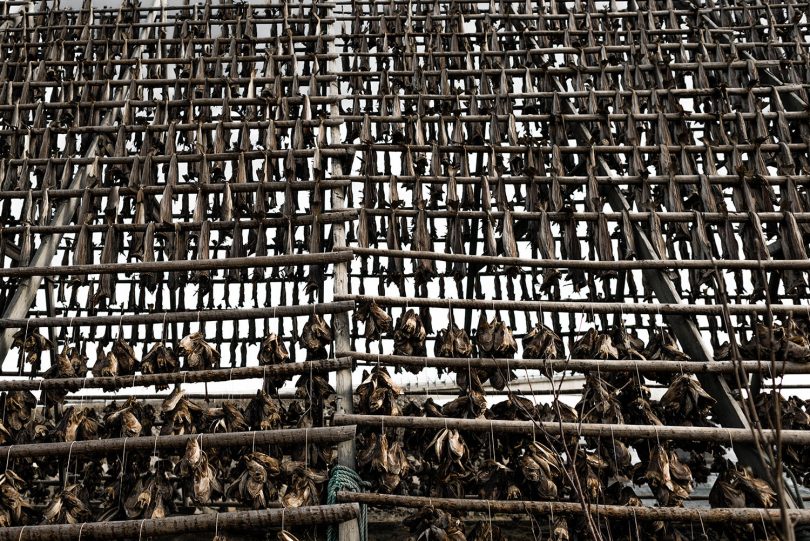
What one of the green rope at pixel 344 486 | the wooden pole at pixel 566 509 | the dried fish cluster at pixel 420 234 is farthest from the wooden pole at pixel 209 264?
the wooden pole at pixel 566 509

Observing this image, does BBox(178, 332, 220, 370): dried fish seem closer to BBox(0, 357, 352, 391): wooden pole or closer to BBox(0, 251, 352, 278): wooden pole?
BBox(0, 357, 352, 391): wooden pole

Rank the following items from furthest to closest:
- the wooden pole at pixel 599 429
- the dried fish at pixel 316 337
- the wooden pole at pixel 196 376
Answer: the dried fish at pixel 316 337, the wooden pole at pixel 196 376, the wooden pole at pixel 599 429

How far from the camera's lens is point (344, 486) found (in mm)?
6789

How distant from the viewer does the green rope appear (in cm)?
673

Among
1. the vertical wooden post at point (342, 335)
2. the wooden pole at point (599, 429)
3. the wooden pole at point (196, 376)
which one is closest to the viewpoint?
the vertical wooden post at point (342, 335)

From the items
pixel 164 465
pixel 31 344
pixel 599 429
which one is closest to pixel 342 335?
pixel 164 465

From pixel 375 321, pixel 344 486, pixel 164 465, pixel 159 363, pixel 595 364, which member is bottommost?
pixel 344 486

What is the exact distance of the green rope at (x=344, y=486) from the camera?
6.73 meters

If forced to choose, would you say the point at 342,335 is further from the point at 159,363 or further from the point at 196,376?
the point at 159,363

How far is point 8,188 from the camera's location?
9227mm

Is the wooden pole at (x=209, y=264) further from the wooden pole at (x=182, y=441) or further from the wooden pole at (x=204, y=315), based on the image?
the wooden pole at (x=182, y=441)

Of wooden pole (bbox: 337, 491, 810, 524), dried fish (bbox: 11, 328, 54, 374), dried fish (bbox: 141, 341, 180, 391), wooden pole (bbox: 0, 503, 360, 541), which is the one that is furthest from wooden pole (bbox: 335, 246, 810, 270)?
dried fish (bbox: 11, 328, 54, 374)

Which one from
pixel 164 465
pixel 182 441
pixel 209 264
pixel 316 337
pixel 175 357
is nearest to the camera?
pixel 182 441

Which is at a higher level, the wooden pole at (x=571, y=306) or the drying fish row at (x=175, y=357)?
the wooden pole at (x=571, y=306)
